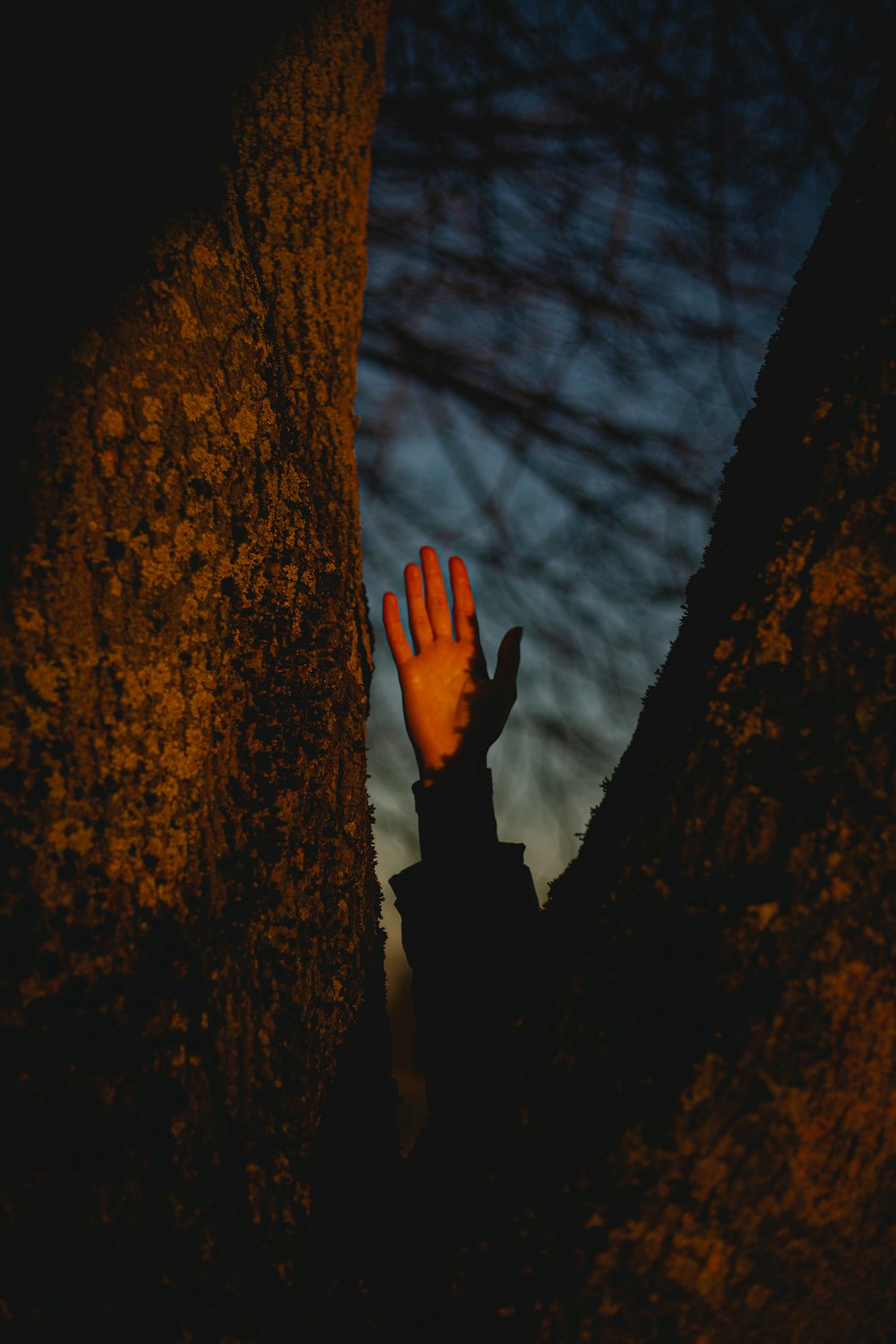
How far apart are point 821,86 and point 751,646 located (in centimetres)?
332

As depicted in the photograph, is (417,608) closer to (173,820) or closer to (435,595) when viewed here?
(435,595)

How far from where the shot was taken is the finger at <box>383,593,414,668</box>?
2186mm

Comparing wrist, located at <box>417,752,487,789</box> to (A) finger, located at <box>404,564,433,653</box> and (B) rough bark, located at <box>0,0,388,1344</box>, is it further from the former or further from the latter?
(B) rough bark, located at <box>0,0,388,1344</box>

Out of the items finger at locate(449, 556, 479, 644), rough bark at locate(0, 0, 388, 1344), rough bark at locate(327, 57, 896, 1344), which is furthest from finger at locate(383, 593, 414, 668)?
rough bark at locate(327, 57, 896, 1344)

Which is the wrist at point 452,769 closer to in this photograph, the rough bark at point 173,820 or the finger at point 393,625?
the finger at point 393,625

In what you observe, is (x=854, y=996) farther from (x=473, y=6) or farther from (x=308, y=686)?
(x=473, y=6)

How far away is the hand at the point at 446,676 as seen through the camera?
1.86m

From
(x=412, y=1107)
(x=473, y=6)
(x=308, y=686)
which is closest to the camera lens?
(x=308, y=686)

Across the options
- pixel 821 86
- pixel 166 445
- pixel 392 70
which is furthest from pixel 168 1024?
pixel 821 86

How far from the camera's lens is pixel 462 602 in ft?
7.26

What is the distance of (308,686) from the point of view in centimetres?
103

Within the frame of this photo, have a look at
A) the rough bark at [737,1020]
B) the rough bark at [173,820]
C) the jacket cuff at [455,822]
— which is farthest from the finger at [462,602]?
the rough bark at [737,1020]

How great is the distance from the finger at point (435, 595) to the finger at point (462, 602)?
33 millimetres

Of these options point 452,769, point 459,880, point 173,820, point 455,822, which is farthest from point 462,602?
point 173,820
